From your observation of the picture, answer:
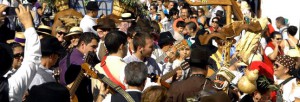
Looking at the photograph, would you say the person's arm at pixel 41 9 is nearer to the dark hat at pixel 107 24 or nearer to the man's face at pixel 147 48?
the dark hat at pixel 107 24

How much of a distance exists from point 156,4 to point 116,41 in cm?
1381

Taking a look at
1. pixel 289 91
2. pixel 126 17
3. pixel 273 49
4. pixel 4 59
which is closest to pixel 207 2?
pixel 126 17

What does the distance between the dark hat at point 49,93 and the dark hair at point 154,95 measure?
27.4 inches

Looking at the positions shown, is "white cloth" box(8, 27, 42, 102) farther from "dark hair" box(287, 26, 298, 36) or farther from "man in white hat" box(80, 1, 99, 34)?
"dark hair" box(287, 26, 298, 36)

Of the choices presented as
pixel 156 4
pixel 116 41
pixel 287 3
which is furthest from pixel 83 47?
pixel 287 3

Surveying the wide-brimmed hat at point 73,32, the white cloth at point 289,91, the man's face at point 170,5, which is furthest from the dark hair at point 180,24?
the white cloth at point 289,91

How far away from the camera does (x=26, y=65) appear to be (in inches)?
276

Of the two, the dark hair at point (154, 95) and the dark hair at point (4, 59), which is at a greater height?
the dark hair at point (4, 59)

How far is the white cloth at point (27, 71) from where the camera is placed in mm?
6879

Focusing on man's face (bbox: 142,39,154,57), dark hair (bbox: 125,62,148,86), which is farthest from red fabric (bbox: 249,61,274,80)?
dark hair (bbox: 125,62,148,86)

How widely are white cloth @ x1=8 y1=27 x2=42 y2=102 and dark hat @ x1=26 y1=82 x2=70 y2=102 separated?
416mm

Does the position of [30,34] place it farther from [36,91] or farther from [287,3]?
[287,3]

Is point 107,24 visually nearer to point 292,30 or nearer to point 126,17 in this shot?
point 126,17

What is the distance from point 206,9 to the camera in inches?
917
